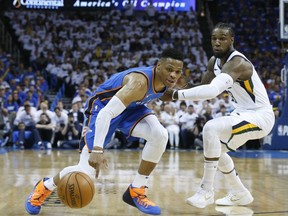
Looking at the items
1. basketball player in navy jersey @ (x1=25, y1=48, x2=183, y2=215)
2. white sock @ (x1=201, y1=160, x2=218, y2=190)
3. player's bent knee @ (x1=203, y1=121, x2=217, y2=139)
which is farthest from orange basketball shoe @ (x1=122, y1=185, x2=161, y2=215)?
player's bent knee @ (x1=203, y1=121, x2=217, y2=139)

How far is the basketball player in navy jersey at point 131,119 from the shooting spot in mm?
4832

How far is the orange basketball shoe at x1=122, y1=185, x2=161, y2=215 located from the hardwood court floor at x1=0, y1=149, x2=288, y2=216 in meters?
0.09

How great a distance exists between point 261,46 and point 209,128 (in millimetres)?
19092

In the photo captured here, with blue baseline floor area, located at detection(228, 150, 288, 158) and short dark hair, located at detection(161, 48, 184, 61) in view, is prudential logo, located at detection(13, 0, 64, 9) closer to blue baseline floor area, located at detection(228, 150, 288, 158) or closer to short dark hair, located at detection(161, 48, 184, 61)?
blue baseline floor area, located at detection(228, 150, 288, 158)

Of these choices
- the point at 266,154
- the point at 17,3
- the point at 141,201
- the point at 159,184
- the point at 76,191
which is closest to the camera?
the point at 76,191

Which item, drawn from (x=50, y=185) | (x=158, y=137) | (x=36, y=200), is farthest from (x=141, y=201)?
(x=36, y=200)

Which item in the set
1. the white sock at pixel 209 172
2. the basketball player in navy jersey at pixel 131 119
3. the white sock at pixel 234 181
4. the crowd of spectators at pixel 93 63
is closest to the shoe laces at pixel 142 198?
the basketball player in navy jersey at pixel 131 119

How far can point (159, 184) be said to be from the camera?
7.33 metres

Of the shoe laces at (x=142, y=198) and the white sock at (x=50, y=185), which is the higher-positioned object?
the white sock at (x=50, y=185)

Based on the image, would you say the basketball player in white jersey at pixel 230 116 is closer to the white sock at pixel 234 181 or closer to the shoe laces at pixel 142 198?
the white sock at pixel 234 181

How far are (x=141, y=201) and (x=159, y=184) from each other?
2.10m

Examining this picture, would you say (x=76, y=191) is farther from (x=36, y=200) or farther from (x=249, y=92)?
(x=249, y=92)

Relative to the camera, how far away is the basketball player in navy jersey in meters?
4.83

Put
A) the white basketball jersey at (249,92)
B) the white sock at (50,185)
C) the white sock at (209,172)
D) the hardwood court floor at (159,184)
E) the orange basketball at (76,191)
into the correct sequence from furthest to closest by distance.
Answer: the white basketball jersey at (249,92), the white sock at (209,172), the hardwood court floor at (159,184), the white sock at (50,185), the orange basketball at (76,191)
